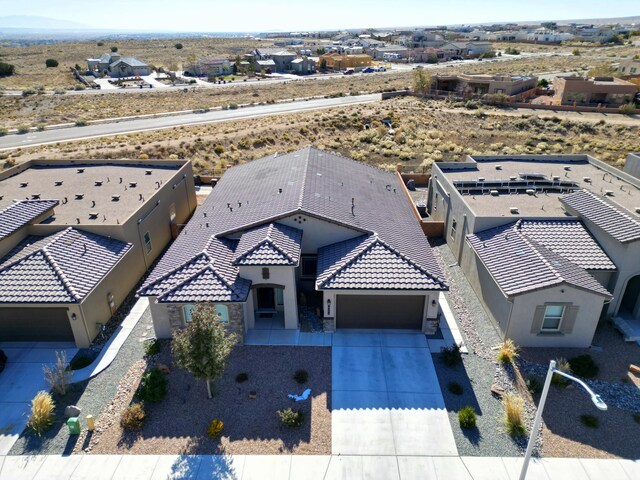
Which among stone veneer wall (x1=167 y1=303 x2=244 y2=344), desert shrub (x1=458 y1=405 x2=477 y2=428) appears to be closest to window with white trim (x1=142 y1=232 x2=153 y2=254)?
stone veneer wall (x1=167 y1=303 x2=244 y2=344)

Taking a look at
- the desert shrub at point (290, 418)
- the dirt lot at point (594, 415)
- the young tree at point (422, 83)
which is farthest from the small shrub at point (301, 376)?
the young tree at point (422, 83)

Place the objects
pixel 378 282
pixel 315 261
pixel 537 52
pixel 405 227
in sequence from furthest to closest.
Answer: pixel 537 52 < pixel 405 227 < pixel 315 261 < pixel 378 282

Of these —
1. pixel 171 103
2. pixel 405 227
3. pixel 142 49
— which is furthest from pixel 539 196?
pixel 142 49

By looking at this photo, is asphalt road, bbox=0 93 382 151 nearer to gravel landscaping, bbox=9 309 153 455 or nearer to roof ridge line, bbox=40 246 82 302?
roof ridge line, bbox=40 246 82 302

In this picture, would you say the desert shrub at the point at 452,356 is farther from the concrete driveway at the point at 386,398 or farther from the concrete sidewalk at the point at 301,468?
the concrete sidewalk at the point at 301,468

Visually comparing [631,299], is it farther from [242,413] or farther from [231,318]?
[231,318]

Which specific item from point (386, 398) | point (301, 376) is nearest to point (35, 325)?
point (301, 376)

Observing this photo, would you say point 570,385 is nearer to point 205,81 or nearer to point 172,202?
point 172,202
